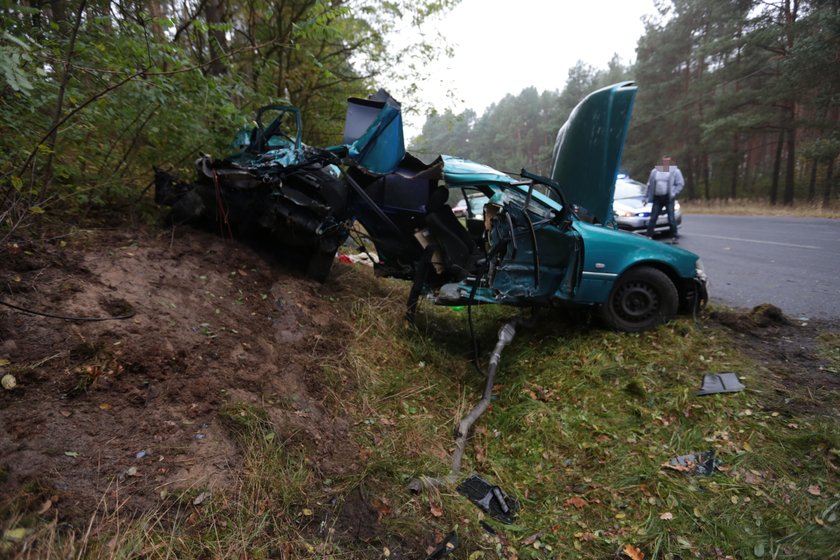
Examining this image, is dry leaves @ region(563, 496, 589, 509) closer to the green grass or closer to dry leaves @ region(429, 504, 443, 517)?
the green grass

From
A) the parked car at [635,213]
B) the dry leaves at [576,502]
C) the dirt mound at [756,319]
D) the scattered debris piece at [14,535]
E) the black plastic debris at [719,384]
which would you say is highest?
the parked car at [635,213]

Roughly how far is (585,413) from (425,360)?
1.57 meters

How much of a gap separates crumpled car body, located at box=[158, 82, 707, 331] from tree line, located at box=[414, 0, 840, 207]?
211 inches

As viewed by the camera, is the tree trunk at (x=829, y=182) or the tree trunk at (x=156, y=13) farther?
the tree trunk at (x=829, y=182)

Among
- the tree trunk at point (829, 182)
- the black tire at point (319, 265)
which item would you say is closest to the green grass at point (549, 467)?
the black tire at point (319, 265)

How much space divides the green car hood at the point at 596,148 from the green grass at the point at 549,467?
4.59 feet

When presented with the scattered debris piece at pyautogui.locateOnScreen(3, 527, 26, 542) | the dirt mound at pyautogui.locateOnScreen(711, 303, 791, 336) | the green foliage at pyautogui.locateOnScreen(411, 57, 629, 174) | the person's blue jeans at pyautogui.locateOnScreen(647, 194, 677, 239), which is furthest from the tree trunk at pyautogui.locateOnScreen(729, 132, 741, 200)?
the scattered debris piece at pyautogui.locateOnScreen(3, 527, 26, 542)

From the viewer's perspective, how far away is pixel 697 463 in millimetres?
2656

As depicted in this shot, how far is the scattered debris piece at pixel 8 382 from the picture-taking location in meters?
2.01

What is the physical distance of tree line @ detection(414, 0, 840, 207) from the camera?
1430 centimetres

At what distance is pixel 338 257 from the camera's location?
6078 mm

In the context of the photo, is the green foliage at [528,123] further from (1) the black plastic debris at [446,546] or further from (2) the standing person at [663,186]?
(1) the black plastic debris at [446,546]

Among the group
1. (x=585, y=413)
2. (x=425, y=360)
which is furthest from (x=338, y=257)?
(x=585, y=413)

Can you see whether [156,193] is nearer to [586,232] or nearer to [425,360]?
[425,360]
